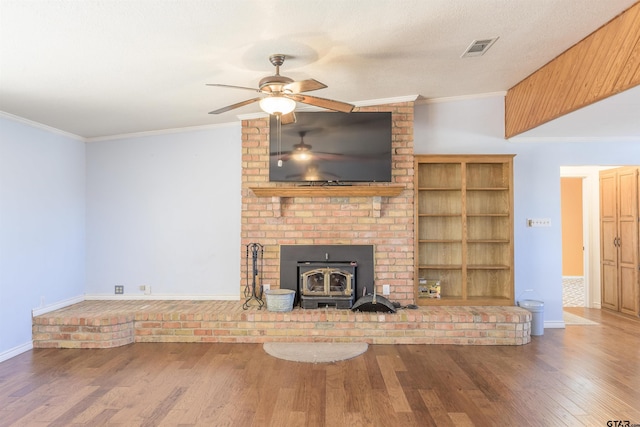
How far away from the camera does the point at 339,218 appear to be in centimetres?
463

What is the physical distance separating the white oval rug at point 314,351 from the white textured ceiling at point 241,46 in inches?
102

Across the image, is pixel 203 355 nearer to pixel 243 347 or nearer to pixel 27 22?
pixel 243 347

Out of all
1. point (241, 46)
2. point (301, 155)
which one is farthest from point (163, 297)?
point (241, 46)

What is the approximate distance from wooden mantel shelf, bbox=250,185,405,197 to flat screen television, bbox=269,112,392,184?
0.36 feet

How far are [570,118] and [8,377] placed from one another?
18.1ft

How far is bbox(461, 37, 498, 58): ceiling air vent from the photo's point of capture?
311 cm

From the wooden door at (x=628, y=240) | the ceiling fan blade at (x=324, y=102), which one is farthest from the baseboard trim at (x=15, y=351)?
the wooden door at (x=628, y=240)

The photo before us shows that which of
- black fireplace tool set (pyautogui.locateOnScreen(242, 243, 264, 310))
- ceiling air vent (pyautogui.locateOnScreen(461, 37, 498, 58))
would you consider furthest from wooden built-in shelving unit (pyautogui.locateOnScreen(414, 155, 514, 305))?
black fireplace tool set (pyautogui.locateOnScreen(242, 243, 264, 310))

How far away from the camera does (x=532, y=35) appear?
3037 mm

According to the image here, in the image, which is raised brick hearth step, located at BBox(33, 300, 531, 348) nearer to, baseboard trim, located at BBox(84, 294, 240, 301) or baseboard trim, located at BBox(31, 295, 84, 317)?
baseboard trim, located at BBox(31, 295, 84, 317)

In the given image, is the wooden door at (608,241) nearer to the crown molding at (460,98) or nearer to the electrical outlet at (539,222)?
the electrical outlet at (539,222)

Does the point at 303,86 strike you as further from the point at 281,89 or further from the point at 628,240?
the point at 628,240

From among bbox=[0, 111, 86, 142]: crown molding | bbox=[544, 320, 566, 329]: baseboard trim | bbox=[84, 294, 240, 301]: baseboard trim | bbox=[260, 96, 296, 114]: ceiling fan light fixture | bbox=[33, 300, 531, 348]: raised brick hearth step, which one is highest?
bbox=[0, 111, 86, 142]: crown molding

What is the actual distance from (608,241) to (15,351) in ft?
24.6
